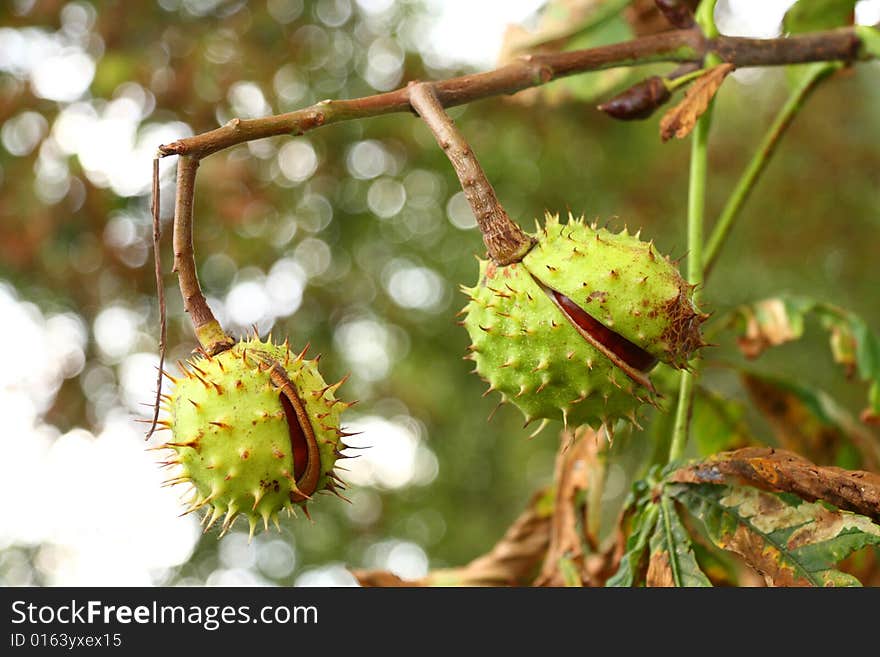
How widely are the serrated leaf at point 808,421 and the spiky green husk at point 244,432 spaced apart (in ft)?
3.96

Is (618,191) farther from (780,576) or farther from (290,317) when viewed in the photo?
(780,576)

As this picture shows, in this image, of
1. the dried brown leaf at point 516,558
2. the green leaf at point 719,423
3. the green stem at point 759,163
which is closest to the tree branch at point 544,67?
the green stem at point 759,163

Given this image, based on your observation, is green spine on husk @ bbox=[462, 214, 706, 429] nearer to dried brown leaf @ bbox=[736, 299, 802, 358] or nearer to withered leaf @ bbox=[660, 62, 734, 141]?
withered leaf @ bbox=[660, 62, 734, 141]

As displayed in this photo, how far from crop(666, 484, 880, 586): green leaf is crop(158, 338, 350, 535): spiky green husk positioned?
568 millimetres

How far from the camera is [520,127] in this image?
12.5 ft

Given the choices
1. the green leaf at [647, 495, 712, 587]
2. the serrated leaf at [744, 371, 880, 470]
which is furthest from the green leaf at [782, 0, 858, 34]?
the green leaf at [647, 495, 712, 587]

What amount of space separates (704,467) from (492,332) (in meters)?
0.42

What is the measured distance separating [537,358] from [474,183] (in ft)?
0.75

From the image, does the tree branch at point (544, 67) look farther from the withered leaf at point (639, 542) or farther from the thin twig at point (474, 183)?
the withered leaf at point (639, 542)

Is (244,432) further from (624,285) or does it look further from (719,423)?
(719,423)

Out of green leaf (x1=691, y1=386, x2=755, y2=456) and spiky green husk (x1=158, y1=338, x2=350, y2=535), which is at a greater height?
green leaf (x1=691, y1=386, x2=755, y2=456)

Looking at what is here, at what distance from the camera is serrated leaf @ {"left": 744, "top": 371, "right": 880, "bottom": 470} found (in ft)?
6.25
